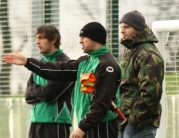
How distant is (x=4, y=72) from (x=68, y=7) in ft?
3.90

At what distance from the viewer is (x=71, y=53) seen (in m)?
9.98

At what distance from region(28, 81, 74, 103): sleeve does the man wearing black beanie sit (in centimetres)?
76

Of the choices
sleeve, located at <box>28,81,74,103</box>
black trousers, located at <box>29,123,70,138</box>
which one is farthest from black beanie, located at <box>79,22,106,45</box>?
black trousers, located at <box>29,123,70,138</box>

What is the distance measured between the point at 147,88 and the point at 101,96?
43 centimetres

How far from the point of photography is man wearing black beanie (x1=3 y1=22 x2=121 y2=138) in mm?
6637

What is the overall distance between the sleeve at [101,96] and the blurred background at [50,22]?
8.40 feet

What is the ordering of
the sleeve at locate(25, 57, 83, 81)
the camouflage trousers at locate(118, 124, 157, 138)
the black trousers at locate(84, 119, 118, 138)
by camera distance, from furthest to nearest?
the sleeve at locate(25, 57, 83, 81), the camouflage trousers at locate(118, 124, 157, 138), the black trousers at locate(84, 119, 118, 138)

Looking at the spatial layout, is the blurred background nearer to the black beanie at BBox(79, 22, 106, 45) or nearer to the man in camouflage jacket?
the man in camouflage jacket

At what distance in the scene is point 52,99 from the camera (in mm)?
7941

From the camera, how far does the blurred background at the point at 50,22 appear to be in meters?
9.52

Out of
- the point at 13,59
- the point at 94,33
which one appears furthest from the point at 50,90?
the point at 94,33

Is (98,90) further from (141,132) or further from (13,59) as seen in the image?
(13,59)

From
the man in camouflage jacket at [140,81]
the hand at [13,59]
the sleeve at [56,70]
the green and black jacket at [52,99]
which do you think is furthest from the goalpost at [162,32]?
the hand at [13,59]

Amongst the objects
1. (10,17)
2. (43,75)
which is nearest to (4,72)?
(10,17)
